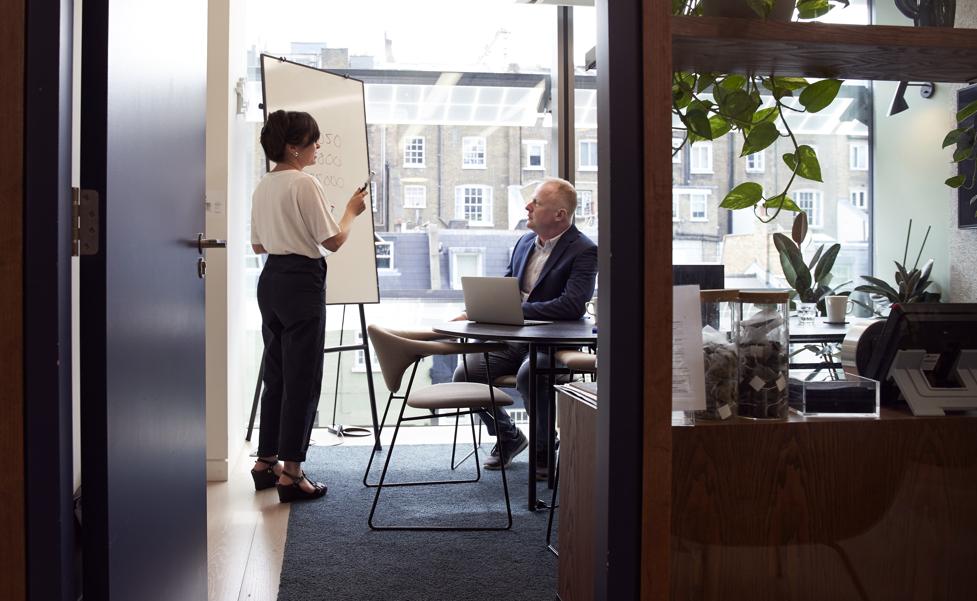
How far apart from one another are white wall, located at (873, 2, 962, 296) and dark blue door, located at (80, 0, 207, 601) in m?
2.33

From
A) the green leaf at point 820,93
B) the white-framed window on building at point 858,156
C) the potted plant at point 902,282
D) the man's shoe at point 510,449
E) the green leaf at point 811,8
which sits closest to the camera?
the green leaf at point 811,8

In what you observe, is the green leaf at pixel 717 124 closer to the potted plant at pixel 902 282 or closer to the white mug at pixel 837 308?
the potted plant at pixel 902 282

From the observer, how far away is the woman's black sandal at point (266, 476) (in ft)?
12.1

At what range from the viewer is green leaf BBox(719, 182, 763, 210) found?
4.92ft

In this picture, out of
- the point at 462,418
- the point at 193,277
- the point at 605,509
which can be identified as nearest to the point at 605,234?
the point at 605,509

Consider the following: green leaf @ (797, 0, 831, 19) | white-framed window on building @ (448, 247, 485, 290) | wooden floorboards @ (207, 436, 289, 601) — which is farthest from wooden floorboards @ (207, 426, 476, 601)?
green leaf @ (797, 0, 831, 19)

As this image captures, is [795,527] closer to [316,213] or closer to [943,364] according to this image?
[943,364]

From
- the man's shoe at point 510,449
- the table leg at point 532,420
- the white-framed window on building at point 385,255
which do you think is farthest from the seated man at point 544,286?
the white-framed window on building at point 385,255

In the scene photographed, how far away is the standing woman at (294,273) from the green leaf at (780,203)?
2327 mm

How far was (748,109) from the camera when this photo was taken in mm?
1464

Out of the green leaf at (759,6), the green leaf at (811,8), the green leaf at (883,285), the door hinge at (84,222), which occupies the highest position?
the green leaf at (811,8)

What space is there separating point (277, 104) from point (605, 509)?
3617mm

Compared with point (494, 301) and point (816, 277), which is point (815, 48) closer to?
point (494, 301)

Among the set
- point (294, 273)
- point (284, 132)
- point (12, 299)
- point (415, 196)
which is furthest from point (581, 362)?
point (12, 299)
